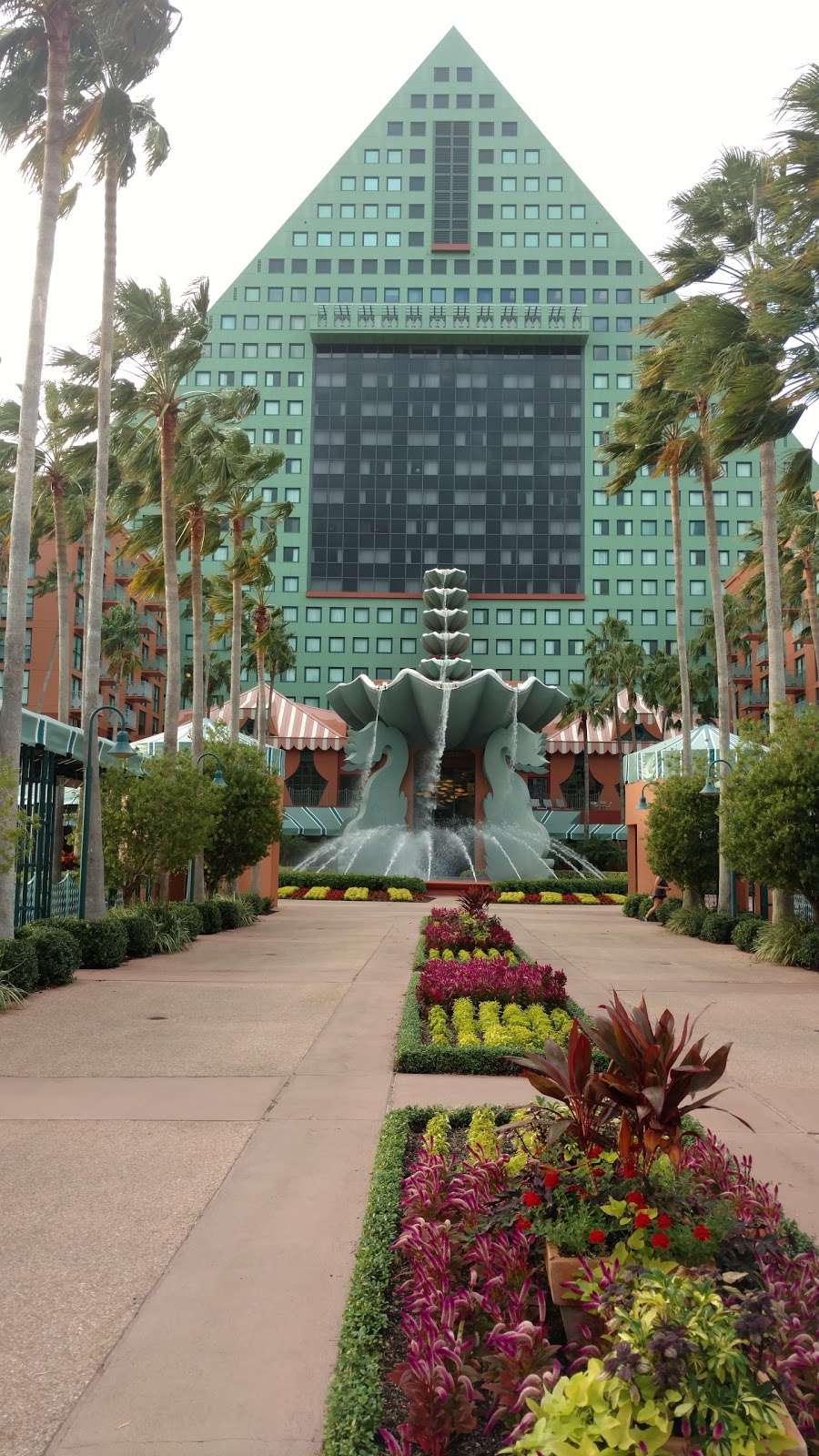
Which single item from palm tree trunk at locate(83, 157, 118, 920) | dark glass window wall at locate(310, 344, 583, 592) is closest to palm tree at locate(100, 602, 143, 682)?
dark glass window wall at locate(310, 344, 583, 592)

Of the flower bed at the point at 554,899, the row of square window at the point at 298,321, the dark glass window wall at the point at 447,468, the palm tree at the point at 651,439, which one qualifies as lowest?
the flower bed at the point at 554,899

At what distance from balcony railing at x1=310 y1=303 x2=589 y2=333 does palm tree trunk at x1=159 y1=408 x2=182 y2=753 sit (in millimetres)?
76694

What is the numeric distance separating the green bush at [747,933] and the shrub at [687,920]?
6.52ft

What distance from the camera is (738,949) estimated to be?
69.5 ft

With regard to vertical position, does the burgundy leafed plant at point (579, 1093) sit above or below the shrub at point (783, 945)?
above

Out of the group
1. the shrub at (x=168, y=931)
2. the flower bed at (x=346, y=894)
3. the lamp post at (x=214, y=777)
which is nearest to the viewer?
the shrub at (x=168, y=931)

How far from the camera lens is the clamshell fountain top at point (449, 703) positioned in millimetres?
47438

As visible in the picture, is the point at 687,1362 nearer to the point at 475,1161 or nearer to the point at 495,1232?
the point at 495,1232

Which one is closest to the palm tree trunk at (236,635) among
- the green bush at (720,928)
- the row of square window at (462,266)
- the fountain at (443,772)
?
the green bush at (720,928)

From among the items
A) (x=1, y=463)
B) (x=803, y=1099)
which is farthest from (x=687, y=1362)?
(x=1, y=463)

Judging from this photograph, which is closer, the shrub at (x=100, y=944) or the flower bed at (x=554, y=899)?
the shrub at (x=100, y=944)

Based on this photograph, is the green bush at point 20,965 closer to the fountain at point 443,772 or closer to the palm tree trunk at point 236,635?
the palm tree trunk at point 236,635

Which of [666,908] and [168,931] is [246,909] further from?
[666,908]

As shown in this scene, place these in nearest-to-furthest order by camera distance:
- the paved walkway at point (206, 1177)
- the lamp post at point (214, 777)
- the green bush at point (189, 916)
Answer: the paved walkway at point (206, 1177) < the green bush at point (189, 916) < the lamp post at point (214, 777)
